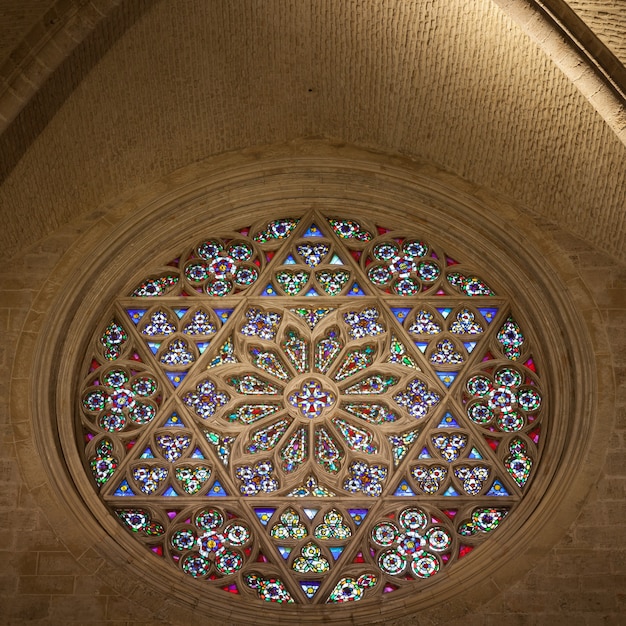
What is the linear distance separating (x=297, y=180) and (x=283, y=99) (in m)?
0.63

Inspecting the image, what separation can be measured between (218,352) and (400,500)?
5.59 ft

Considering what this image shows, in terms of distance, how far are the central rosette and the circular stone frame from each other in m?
1.42

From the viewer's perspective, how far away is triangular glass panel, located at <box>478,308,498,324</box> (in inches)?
395

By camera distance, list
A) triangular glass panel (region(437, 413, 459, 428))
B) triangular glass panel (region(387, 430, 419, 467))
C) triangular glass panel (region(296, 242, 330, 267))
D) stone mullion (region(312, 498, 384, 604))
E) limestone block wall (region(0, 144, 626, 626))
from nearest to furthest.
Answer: limestone block wall (region(0, 144, 626, 626)) < stone mullion (region(312, 498, 384, 604)) < triangular glass panel (region(387, 430, 419, 467)) < triangular glass panel (region(437, 413, 459, 428)) < triangular glass panel (region(296, 242, 330, 267))

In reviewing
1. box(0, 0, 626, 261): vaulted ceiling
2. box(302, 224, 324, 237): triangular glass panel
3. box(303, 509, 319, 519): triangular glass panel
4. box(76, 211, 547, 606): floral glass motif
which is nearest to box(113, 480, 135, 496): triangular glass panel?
box(76, 211, 547, 606): floral glass motif

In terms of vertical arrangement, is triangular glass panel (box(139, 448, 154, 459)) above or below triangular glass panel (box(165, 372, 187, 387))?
below

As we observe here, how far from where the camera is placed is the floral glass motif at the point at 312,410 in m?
9.22

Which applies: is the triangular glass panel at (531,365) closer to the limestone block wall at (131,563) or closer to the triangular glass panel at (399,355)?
the limestone block wall at (131,563)

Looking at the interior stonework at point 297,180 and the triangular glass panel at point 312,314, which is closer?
the interior stonework at point 297,180

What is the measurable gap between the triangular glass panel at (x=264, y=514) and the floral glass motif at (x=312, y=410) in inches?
0.6

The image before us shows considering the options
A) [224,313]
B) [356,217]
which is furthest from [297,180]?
[224,313]

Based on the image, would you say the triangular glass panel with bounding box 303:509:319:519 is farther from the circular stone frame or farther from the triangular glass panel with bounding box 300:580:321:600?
the circular stone frame

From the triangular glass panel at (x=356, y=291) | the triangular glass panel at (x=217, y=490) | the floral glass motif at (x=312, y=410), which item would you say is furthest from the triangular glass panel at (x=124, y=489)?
the triangular glass panel at (x=356, y=291)

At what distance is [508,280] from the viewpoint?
9.98 m
